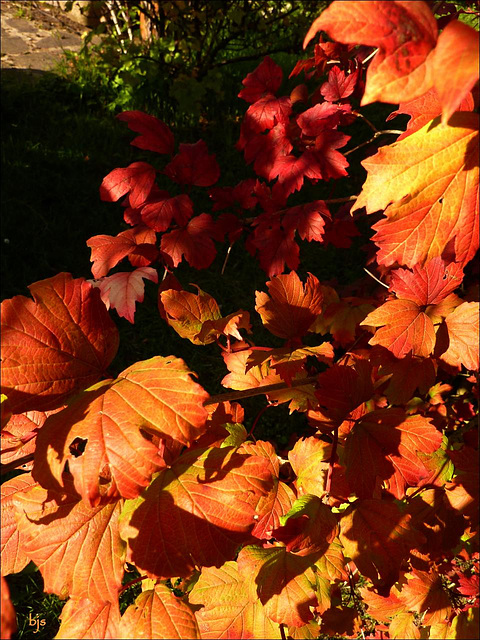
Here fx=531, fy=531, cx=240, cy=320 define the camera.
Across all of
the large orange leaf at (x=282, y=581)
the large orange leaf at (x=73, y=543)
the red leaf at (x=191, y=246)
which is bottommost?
the large orange leaf at (x=282, y=581)

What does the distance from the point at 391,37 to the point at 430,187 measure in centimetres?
29

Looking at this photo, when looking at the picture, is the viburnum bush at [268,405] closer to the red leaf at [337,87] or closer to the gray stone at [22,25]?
the red leaf at [337,87]

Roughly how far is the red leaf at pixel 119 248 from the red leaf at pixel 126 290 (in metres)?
0.05

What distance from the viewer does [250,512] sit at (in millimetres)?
966

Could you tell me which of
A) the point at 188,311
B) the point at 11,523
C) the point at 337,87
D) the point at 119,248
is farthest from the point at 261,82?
the point at 11,523

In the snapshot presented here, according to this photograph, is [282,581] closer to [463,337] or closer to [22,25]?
[463,337]

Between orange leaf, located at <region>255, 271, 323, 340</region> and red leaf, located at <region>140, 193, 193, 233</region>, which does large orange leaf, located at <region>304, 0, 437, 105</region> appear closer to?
→ orange leaf, located at <region>255, 271, 323, 340</region>

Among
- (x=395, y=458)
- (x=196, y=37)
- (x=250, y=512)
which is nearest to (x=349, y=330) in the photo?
(x=395, y=458)

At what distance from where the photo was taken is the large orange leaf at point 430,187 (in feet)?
2.72

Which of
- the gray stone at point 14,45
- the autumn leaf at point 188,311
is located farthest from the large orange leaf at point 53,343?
the gray stone at point 14,45

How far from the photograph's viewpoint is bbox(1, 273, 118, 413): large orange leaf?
899 mm

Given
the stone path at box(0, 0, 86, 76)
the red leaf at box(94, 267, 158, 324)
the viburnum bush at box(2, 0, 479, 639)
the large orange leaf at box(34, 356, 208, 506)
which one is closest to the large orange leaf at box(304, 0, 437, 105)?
the viburnum bush at box(2, 0, 479, 639)

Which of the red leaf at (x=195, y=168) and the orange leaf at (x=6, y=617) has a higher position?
the red leaf at (x=195, y=168)

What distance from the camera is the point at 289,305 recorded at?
138cm
